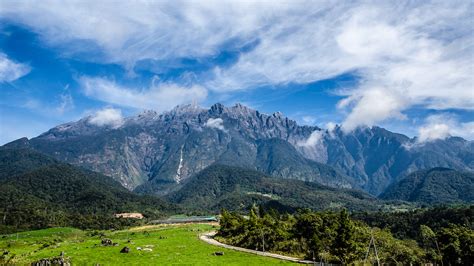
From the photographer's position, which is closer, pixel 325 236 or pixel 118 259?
pixel 118 259

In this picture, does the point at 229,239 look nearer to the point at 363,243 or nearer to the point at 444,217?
the point at 363,243

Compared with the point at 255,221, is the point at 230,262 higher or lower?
lower

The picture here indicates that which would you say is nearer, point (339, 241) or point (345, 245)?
point (345, 245)

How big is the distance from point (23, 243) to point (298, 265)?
341 ft

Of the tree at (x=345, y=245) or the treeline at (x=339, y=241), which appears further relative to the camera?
the treeline at (x=339, y=241)

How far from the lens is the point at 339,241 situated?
267ft

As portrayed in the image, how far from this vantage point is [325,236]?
9556 cm

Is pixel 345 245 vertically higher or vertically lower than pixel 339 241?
lower

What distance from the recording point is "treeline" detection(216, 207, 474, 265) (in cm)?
8100

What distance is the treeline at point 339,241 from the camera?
81000 millimetres

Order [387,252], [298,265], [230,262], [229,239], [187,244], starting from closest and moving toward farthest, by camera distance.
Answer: [298,265] < [230,262] < [387,252] < [187,244] < [229,239]

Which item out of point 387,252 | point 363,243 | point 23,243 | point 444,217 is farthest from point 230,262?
point 444,217

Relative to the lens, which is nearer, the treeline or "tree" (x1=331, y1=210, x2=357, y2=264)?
"tree" (x1=331, y1=210, x2=357, y2=264)

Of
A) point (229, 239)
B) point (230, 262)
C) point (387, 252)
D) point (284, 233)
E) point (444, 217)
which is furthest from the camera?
point (444, 217)
